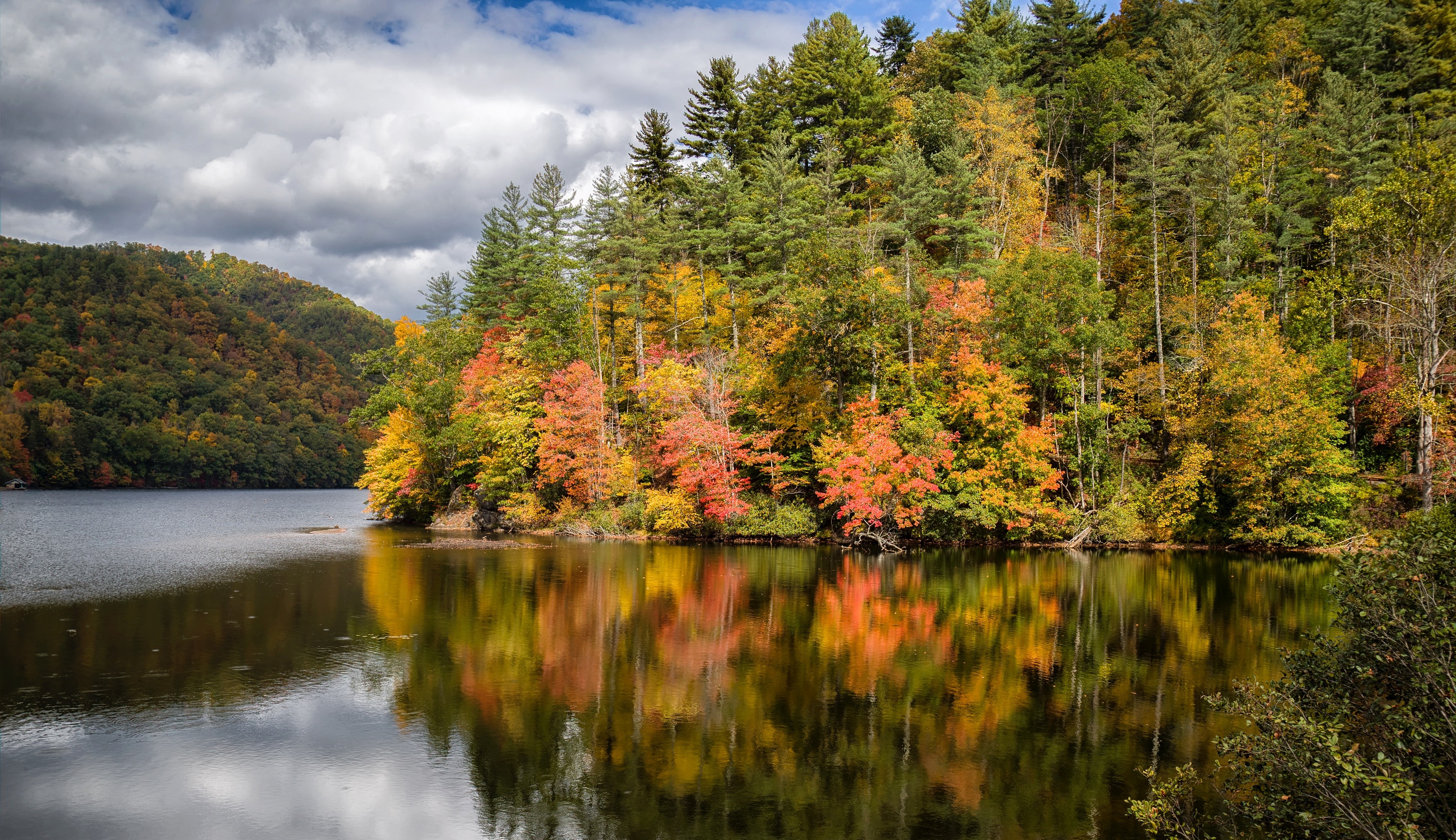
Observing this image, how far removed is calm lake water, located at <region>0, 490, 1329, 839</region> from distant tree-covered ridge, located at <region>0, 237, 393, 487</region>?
243 feet

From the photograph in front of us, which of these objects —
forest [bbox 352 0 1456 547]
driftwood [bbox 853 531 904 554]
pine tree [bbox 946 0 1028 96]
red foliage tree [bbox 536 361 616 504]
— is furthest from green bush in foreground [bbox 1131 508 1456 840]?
pine tree [bbox 946 0 1028 96]

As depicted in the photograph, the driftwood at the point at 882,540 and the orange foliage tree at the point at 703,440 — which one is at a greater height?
the orange foliage tree at the point at 703,440

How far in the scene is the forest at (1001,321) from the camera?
1256 inches

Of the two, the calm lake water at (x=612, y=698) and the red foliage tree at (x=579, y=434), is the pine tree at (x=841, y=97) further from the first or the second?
the calm lake water at (x=612, y=698)

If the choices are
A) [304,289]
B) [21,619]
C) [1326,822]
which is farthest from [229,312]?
[1326,822]

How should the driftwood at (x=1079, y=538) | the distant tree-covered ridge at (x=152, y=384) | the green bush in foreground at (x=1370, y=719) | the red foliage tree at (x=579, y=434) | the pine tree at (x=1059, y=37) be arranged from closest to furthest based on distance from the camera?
the green bush in foreground at (x=1370, y=719)
the driftwood at (x=1079, y=538)
the red foliage tree at (x=579, y=434)
the pine tree at (x=1059, y=37)
the distant tree-covered ridge at (x=152, y=384)

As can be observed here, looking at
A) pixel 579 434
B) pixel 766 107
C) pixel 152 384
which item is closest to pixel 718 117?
pixel 766 107

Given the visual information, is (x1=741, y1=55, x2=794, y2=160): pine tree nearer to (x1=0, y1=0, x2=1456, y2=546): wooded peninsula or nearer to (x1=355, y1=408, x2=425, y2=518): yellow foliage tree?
(x1=0, y1=0, x2=1456, y2=546): wooded peninsula

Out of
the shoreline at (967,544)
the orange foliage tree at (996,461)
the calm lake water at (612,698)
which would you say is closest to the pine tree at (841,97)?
the orange foliage tree at (996,461)

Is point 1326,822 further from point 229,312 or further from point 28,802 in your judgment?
point 229,312

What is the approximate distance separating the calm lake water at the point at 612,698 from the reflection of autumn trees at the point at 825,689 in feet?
0.21

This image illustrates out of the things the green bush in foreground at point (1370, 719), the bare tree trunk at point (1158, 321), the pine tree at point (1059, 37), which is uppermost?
the pine tree at point (1059, 37)

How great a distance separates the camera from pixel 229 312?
118625 mm

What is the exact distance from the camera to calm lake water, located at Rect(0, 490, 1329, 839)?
867 cm
